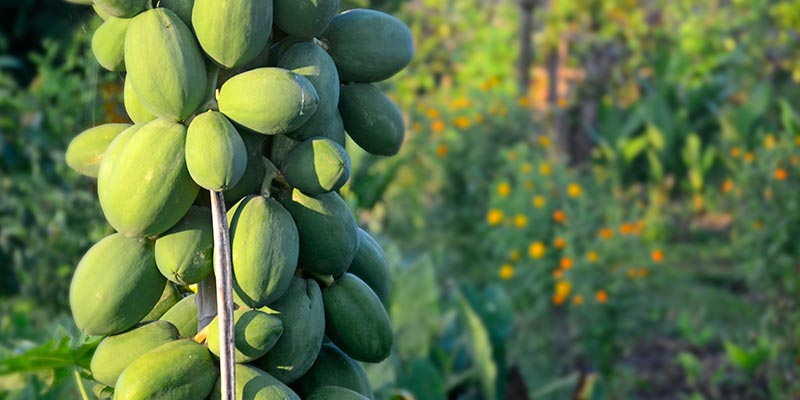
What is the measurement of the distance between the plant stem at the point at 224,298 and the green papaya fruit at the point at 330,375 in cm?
15

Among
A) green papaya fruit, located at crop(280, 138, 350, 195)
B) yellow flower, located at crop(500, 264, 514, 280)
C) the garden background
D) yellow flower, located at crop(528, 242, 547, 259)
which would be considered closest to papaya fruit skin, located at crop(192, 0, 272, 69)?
green papaya fruit, located at crop(280, 138, 350, 195)

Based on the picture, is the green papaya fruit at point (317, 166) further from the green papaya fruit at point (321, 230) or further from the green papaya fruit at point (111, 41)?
the green papaya fruit at point (111, 41)

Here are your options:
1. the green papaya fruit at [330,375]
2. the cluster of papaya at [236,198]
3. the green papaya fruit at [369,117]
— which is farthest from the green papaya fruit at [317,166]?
the green papaya fruit at [330,375]

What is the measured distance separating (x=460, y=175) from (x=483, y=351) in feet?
7.91

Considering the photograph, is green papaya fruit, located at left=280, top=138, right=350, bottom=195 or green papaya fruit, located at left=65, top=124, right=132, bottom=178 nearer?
green papaya fruit, located at left=280, top=138, right=350, bottom=195

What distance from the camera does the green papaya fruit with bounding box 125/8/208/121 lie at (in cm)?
97

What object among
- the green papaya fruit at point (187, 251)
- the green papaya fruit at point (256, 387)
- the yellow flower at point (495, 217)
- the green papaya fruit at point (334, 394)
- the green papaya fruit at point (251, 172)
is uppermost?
the green papaya fruit at point (251, 172)

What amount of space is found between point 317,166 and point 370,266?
0.71ft

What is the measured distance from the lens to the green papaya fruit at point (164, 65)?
0.97 m

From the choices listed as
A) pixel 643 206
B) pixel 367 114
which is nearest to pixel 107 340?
pixel 367 114

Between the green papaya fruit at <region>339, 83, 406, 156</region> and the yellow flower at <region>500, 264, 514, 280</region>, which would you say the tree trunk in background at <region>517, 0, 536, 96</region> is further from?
the green papaya fruit at <region>339, 83, 406, 156</region>

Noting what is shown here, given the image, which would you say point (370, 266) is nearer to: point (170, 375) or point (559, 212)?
point (170, 375)

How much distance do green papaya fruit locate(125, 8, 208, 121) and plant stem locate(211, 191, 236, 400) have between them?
0.10 meters

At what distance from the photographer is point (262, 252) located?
0.98 m
